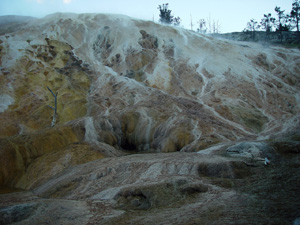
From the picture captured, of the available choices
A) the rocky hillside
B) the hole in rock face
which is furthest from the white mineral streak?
the hole in rock face

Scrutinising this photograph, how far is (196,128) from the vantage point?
2430cm

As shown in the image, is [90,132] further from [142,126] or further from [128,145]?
[142,126]

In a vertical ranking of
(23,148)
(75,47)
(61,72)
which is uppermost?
(75,47)

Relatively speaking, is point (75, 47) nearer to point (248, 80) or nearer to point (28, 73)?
point (28, 73)

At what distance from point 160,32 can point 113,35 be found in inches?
290

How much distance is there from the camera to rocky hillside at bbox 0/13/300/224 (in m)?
10.1

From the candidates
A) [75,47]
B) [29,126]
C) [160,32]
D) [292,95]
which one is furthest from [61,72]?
[292,95]

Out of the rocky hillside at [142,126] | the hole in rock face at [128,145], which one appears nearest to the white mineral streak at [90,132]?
the rocky hillside at [142,126]

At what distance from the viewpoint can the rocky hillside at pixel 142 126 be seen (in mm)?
10117

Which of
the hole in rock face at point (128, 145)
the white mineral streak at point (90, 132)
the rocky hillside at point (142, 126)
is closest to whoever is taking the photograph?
the rocky hillside at point (142, 126)

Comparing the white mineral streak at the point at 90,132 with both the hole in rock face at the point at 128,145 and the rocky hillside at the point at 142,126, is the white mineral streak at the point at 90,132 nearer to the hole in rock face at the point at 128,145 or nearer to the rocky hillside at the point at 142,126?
the rocky hillside at the point at 142,126

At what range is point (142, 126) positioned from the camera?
26078 mm

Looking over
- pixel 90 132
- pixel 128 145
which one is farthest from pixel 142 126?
pixel 90 132

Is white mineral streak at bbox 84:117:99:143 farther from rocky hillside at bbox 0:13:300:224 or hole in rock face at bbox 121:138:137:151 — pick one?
hole in rock face at bbox 121:138:137:151
